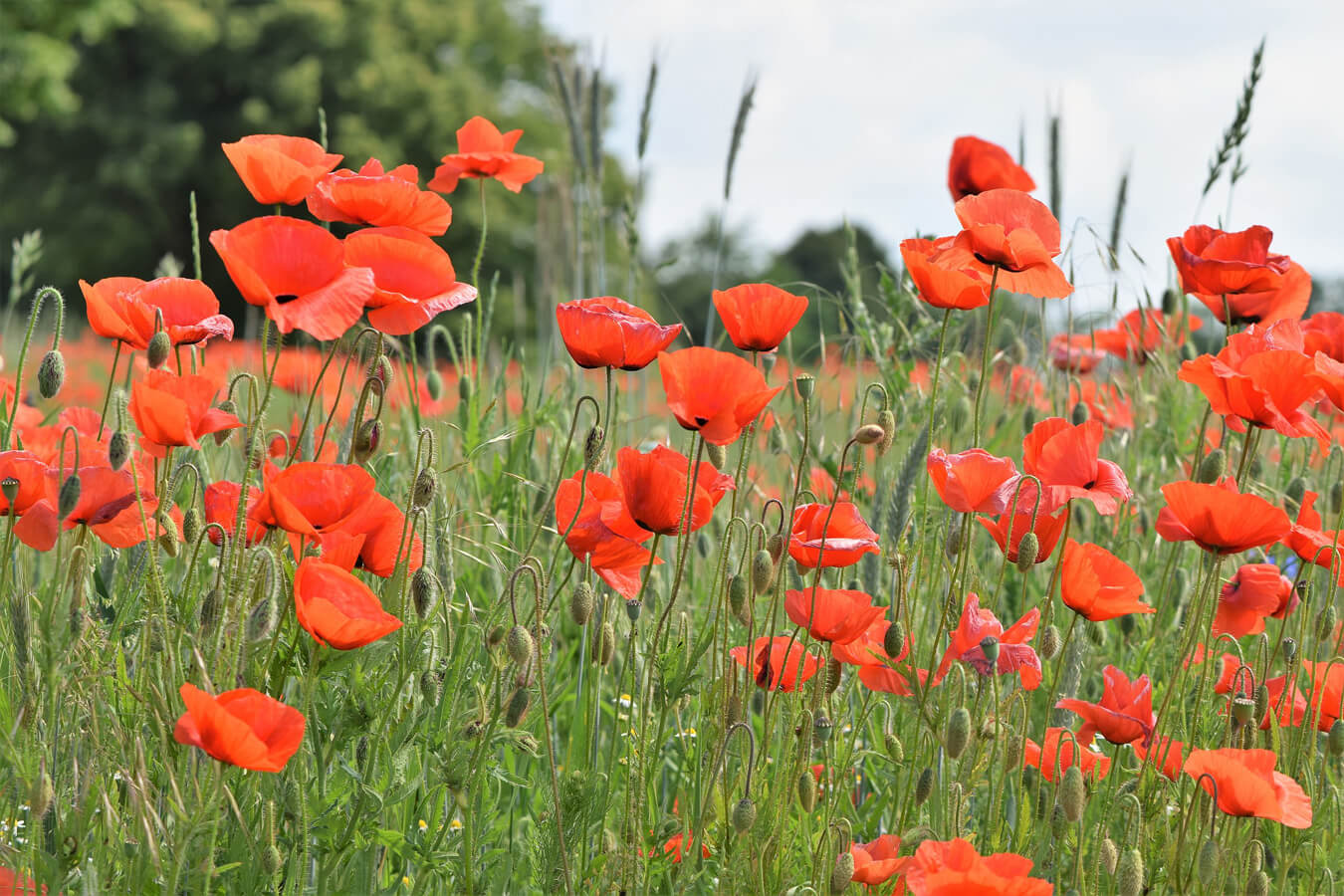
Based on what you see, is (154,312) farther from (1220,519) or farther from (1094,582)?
(1220,519)

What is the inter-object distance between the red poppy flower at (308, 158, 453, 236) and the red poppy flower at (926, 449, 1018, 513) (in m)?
0.66

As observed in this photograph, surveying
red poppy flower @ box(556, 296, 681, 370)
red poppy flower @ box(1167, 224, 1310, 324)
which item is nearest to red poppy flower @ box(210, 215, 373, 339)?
red poppy flower @ box(556, 296, 681, 370)

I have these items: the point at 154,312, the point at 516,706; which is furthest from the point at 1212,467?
the point at 154,312

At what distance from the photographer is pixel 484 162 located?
207 cm

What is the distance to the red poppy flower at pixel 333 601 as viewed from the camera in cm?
117

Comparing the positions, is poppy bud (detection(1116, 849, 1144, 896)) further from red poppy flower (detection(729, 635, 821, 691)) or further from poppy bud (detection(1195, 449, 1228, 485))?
poppy bud (detection(1195, 449, 1228, 485))

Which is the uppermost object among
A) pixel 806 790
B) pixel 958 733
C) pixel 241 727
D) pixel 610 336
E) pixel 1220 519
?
pixel 610 336

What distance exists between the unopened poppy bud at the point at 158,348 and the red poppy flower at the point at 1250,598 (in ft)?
4.67

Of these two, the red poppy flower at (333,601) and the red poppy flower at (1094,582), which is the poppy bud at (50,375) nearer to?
the red poppy flower at (333,601)

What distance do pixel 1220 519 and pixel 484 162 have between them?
4.10 ft

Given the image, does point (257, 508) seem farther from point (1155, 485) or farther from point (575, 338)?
point (1155, 485)

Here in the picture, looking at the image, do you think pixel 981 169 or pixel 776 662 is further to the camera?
pixel 981 169

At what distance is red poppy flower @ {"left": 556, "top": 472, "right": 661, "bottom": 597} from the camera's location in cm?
144

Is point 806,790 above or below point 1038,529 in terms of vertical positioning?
below
